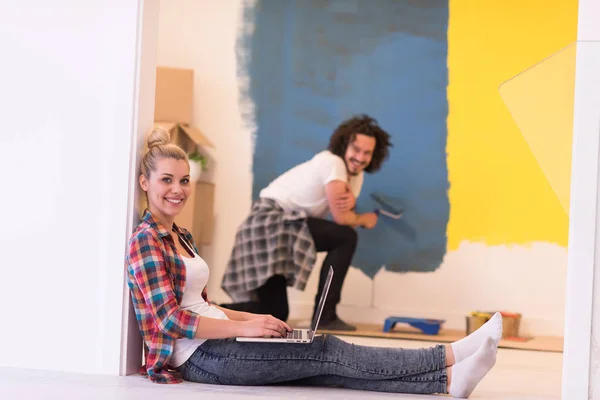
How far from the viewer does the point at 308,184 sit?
4.26m

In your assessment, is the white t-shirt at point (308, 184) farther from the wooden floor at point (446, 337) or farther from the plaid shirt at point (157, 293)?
the plaid shirt at point (157, 293)

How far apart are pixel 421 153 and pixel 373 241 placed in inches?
24.5

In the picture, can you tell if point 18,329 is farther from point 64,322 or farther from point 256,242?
point 256,242

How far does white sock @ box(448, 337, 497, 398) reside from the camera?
2.07 metres

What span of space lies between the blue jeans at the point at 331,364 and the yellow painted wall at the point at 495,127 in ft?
8.97

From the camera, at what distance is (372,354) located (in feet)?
7.12

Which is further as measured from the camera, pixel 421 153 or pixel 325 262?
pixel 421 153

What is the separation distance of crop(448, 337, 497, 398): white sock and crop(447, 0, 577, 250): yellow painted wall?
9.02 feet

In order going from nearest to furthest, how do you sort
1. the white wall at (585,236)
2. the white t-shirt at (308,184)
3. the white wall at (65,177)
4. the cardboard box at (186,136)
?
the white wall at (585,236) < the white wall at (65,177) < the white t-shirt at (308,184) < the cardboard box at (186,136)

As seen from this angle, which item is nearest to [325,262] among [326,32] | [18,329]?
[326,32]

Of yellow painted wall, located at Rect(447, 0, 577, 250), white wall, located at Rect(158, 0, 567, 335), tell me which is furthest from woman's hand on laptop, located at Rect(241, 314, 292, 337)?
yellow painted wall, located at Rect(447, 0, 577, 250)

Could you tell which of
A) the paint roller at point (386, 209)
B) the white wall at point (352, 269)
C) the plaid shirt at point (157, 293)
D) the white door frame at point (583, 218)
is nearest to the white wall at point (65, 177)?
the plaid shirt at point (157, 293)

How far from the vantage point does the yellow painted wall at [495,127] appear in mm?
4738

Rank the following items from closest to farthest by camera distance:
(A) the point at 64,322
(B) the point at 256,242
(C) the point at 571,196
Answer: (C) the point at 571,196, (A) the point at 64,322, (B) the point at 256,242
